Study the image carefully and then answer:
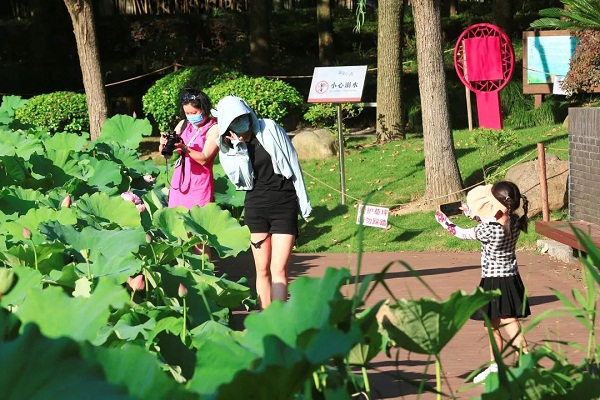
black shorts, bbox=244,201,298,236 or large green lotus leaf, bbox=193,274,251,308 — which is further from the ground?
large green lotus leaf, bbox=193,274,251,308

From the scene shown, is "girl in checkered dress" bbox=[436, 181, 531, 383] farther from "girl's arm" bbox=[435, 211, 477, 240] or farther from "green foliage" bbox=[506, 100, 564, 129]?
"green foliage" bbox=[506, 100, 564, 129]

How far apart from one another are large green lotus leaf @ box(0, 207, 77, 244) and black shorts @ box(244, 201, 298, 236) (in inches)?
79.9

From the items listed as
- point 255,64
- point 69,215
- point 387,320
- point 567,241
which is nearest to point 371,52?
point 255,64

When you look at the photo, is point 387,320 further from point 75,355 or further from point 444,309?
point 75,355

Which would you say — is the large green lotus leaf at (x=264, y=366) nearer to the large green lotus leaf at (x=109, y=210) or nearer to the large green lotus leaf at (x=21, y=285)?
the large green lotus leaf at (x=21, y=285)

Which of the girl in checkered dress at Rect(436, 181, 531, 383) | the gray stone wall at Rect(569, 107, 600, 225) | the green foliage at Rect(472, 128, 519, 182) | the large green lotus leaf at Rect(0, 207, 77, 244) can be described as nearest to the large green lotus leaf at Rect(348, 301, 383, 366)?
the large green lotus leaf at Rect(0, 207, 77, 244)

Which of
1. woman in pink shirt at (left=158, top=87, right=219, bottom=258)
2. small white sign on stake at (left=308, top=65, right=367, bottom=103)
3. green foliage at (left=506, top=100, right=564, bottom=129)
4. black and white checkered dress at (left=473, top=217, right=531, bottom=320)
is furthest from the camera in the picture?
green foliage at (left=506, top=100, right=564, bottom=129)

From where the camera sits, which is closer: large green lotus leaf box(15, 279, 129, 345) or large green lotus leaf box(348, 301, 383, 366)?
large green lotus leaf box(15, 279, 129, 345)

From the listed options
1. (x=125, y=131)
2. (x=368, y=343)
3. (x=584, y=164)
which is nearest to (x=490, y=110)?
(x=584, y=164)

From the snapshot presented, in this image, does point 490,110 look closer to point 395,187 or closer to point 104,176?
point 395,187

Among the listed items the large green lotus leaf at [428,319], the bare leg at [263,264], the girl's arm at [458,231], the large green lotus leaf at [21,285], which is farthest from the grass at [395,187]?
the large green lotus leaf at [428,319]

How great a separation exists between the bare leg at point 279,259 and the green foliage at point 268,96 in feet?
38.3

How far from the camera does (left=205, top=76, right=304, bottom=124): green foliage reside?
1953 centimetres

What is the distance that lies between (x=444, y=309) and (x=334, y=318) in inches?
10.7
